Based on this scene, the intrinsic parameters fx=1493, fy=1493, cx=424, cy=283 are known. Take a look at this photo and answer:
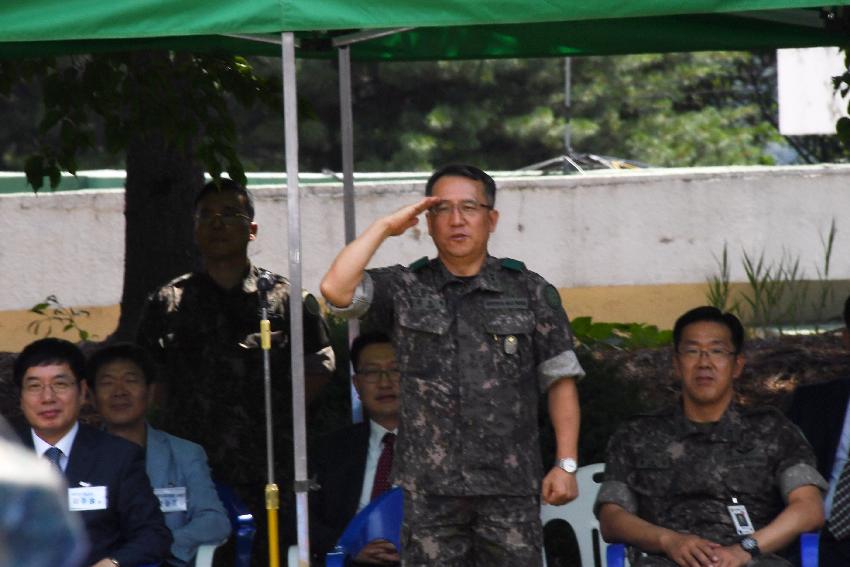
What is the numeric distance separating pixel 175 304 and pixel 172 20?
6.07 ft

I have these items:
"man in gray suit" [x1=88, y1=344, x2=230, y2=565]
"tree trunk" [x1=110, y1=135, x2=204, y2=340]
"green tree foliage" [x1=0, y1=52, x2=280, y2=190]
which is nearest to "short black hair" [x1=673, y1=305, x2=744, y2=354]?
"man in gray suit" [x1=88, y1=344, x2=230, y2=565]

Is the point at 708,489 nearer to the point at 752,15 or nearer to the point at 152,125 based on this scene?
the point at 752,15

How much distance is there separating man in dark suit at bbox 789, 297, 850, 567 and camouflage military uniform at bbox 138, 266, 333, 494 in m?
1.72

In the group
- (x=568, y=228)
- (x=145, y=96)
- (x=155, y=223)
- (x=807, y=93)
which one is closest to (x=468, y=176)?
(x=145, y=96)

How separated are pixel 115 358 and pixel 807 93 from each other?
6.93m

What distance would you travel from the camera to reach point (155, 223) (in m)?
7.96

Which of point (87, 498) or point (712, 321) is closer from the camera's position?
point (87, 498)

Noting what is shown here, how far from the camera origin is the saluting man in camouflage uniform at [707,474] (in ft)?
15.2

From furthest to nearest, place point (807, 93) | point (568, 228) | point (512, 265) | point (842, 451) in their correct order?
point (568, 228)
point (807, 93)
point (842, 451)
point (512, 265)

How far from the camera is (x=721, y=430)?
188 inches

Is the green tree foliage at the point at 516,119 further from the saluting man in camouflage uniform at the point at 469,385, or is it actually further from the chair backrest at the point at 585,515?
the saluting man in camouflage uniform at the point at 469,385

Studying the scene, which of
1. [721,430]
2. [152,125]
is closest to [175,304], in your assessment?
[152,125]

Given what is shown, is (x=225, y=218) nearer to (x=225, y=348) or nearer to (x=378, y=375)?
(x=225, y=348)

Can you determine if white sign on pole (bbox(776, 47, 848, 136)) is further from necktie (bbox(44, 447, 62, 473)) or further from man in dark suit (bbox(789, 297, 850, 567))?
necktie (bbox(44, 447, 62, 473))
